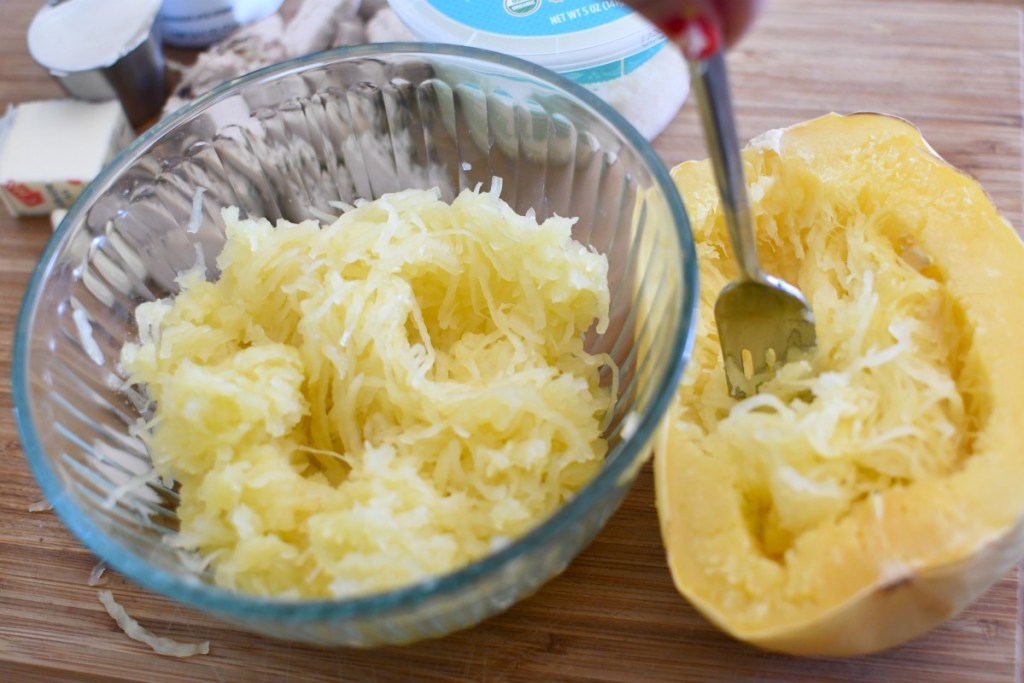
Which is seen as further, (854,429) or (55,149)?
(55,149)

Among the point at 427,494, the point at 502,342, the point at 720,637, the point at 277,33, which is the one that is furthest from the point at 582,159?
the point at 277,33

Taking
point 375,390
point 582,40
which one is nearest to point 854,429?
point 375,390

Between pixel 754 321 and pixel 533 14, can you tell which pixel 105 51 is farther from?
pixel 754 321

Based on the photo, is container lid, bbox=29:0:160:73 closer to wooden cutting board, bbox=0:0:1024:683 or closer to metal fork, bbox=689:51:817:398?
wooden cutting board, bbox=0:0:1024:683

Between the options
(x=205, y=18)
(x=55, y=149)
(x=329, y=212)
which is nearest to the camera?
(x=329, y=212)

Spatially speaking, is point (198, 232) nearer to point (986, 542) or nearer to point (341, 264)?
point (341, 264)

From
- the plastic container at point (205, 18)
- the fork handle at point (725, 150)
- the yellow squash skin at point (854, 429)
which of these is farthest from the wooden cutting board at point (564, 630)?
the plastic container at point (205, 18)

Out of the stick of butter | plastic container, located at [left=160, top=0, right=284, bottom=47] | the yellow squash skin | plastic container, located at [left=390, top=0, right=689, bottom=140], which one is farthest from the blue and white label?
the stick of butter
